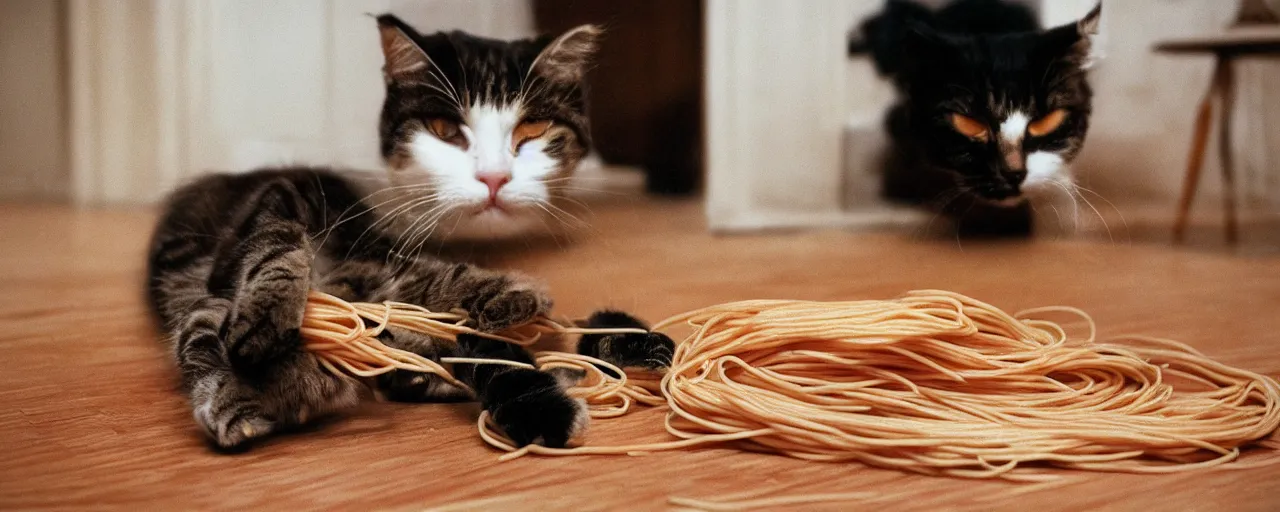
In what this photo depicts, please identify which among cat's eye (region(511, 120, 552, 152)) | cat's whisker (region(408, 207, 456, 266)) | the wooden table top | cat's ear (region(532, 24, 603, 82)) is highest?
the wooden table top

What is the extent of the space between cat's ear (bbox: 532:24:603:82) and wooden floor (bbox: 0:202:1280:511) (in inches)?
6.3

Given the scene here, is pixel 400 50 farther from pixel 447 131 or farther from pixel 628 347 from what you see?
pixel 628 347

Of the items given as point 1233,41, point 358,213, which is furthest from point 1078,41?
point 358,213

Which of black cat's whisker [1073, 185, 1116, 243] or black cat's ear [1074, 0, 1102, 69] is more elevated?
black cat's ear [1074, 0, 1102, 69]

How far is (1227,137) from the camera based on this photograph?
133 cm

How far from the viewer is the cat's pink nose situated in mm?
833

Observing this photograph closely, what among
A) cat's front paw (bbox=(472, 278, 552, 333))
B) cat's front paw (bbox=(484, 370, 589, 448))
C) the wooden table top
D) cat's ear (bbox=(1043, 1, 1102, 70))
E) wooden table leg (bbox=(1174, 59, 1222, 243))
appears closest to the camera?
cat's front paw (bbox=(484, 370, 589, 448))

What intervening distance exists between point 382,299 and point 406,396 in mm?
99

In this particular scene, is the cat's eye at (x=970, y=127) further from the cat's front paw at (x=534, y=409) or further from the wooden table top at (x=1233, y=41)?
the cat's front paw at (x=534, y=409)

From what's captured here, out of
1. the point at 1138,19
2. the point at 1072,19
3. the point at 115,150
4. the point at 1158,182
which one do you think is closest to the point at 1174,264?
the point at 1158,182

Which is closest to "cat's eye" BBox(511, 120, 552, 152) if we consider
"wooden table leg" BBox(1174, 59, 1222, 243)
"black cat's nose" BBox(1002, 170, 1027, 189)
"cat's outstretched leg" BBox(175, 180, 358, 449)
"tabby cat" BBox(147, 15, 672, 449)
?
"tabby cat" BBox(147, 15, 672, 449)

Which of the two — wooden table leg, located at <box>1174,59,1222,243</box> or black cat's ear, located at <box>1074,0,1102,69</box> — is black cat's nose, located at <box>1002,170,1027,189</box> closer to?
black cat's ear, located at <box>1074,0,1102,69</box>

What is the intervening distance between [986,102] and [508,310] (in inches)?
19.8

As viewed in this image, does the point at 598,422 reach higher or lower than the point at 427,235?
lower
